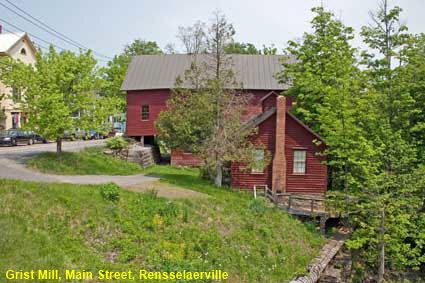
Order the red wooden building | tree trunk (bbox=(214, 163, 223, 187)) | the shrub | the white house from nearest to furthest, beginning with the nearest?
the shrub → tree trunk (bbox=(214, 163, 223, 187)) → the red wooden building → the white house

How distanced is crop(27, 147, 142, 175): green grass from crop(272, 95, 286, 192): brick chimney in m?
8.91

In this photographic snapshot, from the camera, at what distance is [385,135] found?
17.7 meters

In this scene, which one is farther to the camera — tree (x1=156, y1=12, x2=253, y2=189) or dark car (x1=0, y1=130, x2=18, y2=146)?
dark car (x1=0, y1=130, x2=18, y2=146)

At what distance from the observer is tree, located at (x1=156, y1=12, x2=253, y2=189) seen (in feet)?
67.2

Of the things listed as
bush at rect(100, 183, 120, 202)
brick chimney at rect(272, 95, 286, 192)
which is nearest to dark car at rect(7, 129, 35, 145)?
brick chimney at rect(272, 95, 286, 192)

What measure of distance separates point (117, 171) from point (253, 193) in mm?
8702

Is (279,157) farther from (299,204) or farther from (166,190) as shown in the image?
(166,190)

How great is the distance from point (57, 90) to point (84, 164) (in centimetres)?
477

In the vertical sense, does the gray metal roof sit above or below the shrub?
above

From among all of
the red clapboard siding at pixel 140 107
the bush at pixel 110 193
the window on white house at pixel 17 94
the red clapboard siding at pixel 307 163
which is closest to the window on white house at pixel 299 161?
the red clapboard siding at pixel 307 163

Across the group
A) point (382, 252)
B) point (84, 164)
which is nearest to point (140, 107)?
point (84, 164)

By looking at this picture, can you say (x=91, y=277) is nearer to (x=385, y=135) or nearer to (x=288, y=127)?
(x=385, y=135)

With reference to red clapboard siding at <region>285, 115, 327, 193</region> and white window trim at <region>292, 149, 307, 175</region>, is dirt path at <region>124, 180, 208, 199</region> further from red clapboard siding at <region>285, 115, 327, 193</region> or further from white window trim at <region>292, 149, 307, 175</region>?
Result: white window trim at <region>292, 149, 307, 175</region>

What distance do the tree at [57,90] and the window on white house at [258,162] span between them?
927 cm
